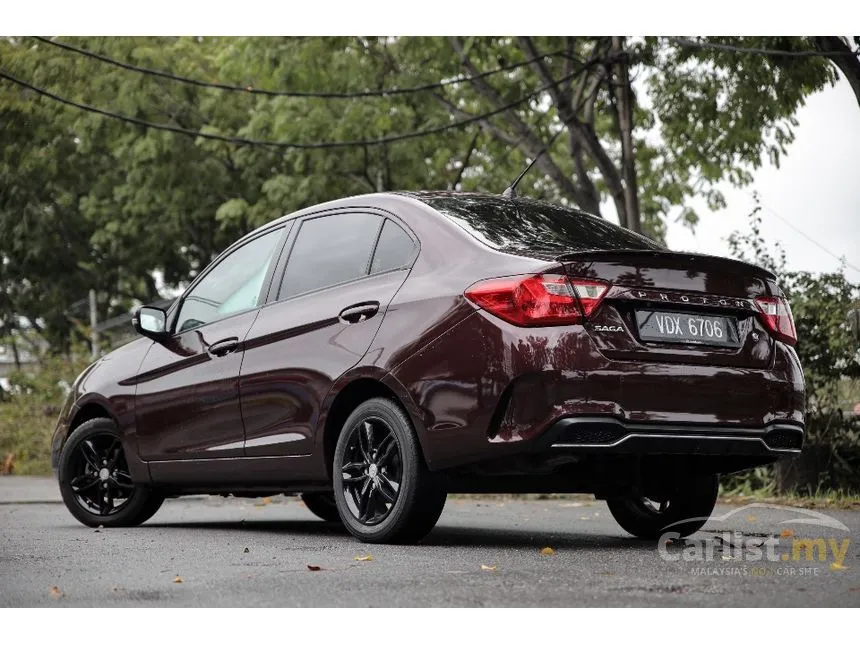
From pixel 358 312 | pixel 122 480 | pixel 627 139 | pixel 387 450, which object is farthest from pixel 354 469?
pixel 627 139

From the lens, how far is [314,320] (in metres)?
7.02

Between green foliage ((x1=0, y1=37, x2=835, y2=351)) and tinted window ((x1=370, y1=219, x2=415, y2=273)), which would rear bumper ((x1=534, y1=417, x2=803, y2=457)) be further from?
green foliage ((x1=0, y1=37, x2=835, y2=351))

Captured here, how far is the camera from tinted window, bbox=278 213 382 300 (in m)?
7.06

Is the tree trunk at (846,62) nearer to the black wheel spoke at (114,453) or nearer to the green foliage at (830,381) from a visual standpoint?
the green foliage at (830,381)

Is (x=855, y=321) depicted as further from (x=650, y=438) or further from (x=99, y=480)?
(x=99, y=480)

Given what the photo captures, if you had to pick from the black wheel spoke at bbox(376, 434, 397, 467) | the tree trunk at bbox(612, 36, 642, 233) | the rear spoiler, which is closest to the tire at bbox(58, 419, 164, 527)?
the black wheel spoke at bbox(376, 434, 397, 467)

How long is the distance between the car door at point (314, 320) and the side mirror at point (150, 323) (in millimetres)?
1037

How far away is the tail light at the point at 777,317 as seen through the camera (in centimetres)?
640

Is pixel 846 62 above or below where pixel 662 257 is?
above

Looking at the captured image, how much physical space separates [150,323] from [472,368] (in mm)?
2956

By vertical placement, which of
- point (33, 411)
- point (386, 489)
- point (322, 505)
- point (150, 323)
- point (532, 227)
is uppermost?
point (532, 227)

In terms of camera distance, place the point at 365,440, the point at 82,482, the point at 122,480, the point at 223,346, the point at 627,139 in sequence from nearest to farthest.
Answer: the point at 365,440
the point at 223,346
the point at 122,480
the point at 82,482
the point at 627,139
